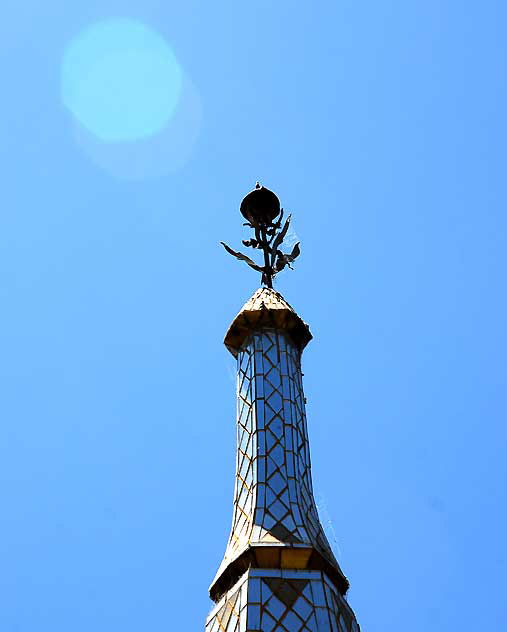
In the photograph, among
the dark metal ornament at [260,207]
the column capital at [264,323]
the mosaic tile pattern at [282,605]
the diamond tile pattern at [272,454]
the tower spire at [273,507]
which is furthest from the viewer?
the dark metal ornament at [260,207]

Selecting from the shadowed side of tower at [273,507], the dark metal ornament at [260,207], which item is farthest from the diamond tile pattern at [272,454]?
the dark metal ornament at [260,207]

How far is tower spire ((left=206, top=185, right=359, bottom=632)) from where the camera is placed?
10.1 m

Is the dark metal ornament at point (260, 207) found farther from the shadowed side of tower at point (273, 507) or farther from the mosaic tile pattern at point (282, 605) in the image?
the mosaic tile pattern at point (282, 605)

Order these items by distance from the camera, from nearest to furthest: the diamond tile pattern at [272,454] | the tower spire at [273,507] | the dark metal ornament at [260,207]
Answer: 1. the tower spire at [273,507]
2. the diamond tile pattern at [272,454]
3. the dark metal ornament at [260,207]

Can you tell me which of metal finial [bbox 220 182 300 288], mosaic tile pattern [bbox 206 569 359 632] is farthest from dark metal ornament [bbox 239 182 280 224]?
mosaic tile pattern [bbox 206 569 359 632]

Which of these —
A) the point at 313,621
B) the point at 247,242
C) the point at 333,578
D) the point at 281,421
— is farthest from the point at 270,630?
the point at 247,242

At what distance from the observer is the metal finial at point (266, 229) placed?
15195mm

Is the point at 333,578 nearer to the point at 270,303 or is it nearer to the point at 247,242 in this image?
the point at 270,303

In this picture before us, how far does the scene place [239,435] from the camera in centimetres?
1255

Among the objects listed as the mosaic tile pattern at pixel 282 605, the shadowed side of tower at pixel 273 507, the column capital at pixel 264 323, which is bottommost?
the mosaic tile pattern at pixel 282 605

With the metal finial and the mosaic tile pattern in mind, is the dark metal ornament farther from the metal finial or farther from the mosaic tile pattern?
the mosaic tile pattern

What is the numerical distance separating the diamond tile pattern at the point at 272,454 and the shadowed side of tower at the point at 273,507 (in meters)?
0.01

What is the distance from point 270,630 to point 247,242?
24.5ft

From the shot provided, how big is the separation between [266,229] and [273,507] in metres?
5.94
